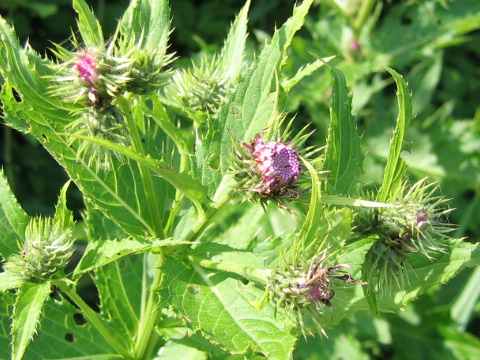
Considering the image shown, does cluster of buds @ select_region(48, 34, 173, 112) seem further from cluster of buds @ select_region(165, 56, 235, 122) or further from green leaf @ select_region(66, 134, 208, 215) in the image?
cluster of buds @ select_region(165, 56, 235, 122)

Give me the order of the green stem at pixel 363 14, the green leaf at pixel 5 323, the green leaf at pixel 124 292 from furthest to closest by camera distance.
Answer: the green stem at pixel 363 14 → the green leaf at pixel 124 292 → the green leaf at pixel 5 323

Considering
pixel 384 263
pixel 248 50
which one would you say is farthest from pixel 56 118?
pixel 248 50

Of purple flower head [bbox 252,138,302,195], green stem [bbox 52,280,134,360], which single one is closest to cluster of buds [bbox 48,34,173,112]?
purple flower head [bbox 252,138,302,195]

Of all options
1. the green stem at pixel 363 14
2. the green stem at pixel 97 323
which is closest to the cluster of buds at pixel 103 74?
the green stem at pixel 97 323

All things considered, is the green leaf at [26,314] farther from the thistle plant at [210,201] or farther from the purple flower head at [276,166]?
the purple flower head at [276,166]

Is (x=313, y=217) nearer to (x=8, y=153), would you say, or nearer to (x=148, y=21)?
(x=148, y=21)

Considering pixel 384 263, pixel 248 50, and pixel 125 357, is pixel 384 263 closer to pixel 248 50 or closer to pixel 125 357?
pixel 125 357

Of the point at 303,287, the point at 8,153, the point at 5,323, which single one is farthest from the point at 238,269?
the point at 8,153
